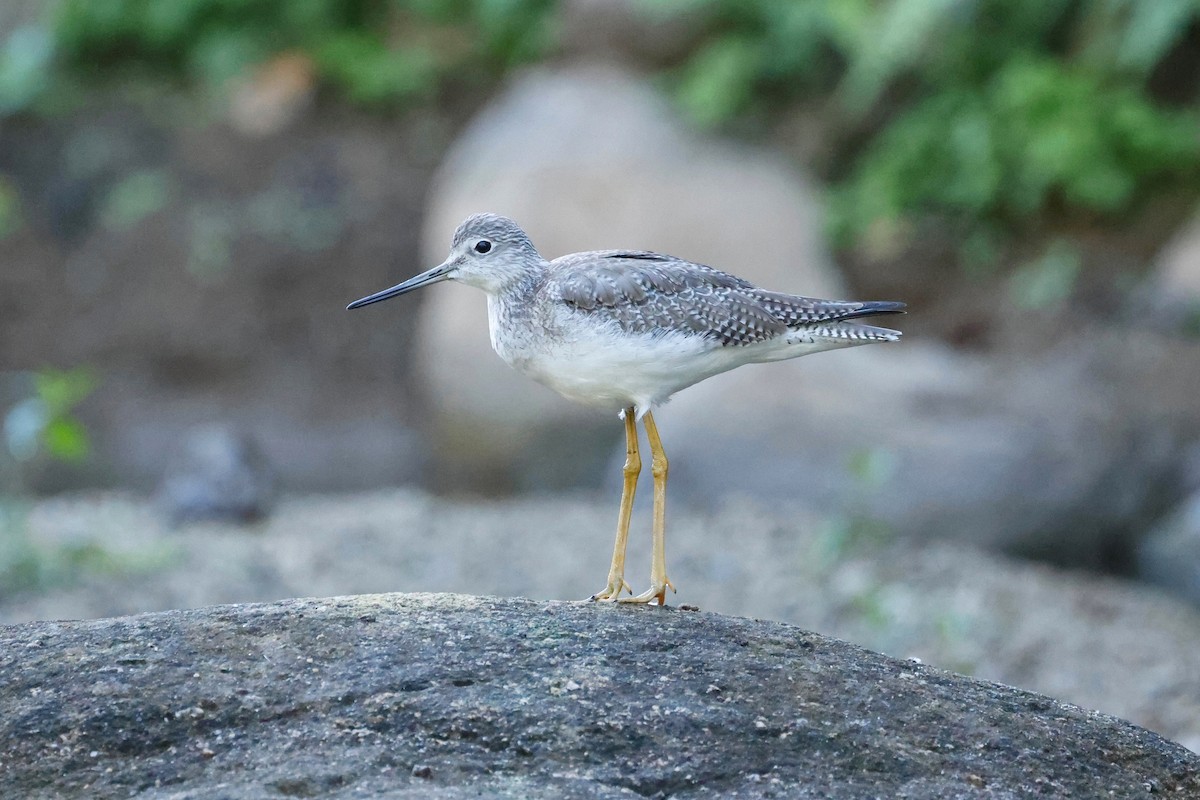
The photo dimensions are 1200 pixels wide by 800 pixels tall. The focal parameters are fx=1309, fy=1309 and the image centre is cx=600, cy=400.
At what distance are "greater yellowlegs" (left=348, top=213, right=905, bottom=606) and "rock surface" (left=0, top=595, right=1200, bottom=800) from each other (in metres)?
0.85

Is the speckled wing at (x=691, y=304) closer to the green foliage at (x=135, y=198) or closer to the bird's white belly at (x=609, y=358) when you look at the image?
the bird's white belly at (x=609, y=358)

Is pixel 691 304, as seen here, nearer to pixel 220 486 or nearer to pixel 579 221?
pixel 220 486

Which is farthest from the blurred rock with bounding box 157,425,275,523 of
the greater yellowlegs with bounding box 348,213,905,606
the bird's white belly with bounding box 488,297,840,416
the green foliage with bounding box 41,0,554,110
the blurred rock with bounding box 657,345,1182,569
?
the bird's white belly with bounding box 488,297,840,416

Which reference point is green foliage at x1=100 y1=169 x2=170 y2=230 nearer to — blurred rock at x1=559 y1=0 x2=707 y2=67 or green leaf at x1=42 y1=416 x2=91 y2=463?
blurred rock at x1=559 y1=0 x2=707 y2=67

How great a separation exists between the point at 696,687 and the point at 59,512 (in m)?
10.3

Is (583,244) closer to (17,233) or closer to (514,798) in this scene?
(17,233)

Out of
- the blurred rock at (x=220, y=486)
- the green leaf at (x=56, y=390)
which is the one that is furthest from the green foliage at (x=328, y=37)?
the green leaf at (x=56, y=390)

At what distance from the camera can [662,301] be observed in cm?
493

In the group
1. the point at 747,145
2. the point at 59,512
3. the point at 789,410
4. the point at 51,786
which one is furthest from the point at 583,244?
the point at 51,786

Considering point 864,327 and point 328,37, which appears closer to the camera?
point 864,327

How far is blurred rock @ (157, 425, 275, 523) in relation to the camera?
1220 centimetres

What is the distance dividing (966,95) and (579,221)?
4360mm

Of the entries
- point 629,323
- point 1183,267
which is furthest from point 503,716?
point 1183,267

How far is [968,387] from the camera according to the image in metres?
11.8
